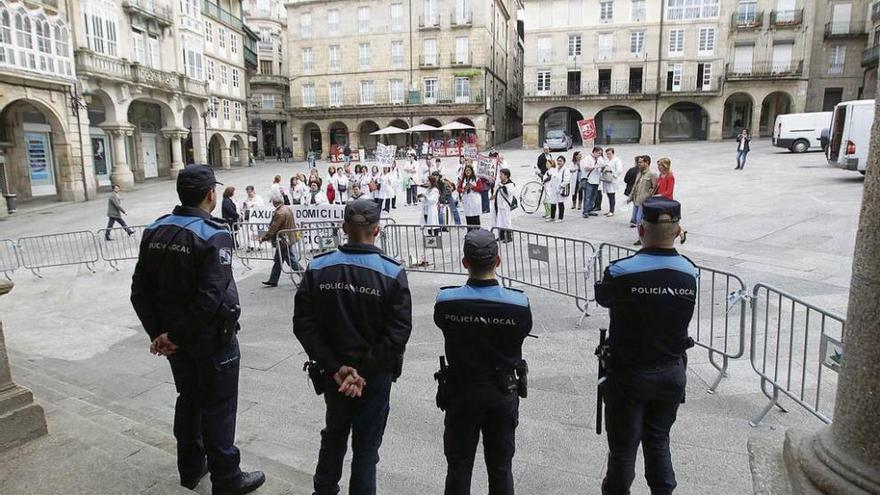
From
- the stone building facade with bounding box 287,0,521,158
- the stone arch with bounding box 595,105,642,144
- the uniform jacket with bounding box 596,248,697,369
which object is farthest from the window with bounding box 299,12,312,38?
the uniform jacket with bounding box 596,248,697,369

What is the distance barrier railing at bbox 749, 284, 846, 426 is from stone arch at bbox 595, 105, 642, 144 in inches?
1686

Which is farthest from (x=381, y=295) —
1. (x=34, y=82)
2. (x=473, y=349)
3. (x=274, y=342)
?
(x=34, y=82)

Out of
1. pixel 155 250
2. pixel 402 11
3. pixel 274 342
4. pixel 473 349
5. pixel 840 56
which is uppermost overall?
pixel 402 11

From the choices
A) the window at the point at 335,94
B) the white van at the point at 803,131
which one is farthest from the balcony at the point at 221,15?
the white van at the point at 803,131

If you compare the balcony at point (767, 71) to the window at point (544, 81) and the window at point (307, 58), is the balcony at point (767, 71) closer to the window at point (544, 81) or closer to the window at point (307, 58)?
the window at point (544, 81)

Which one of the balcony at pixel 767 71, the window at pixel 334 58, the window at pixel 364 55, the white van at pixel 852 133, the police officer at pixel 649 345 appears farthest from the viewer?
the window at pixel 334 58

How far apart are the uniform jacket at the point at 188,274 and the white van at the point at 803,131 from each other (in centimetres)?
3324

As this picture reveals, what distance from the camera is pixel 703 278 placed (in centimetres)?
873

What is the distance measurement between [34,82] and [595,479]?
28.6 meters

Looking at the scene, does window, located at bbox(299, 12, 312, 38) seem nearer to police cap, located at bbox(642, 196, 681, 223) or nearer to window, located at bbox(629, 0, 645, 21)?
window, located at bbox(629, 0, 645, 21)

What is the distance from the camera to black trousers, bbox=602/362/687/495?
3.20m

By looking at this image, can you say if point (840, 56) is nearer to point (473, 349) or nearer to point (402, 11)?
point (402, 11)

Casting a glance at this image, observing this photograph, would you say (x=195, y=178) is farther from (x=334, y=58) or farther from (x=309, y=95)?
(x=309, y=95)

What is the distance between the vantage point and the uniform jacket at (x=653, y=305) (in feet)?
10.4
